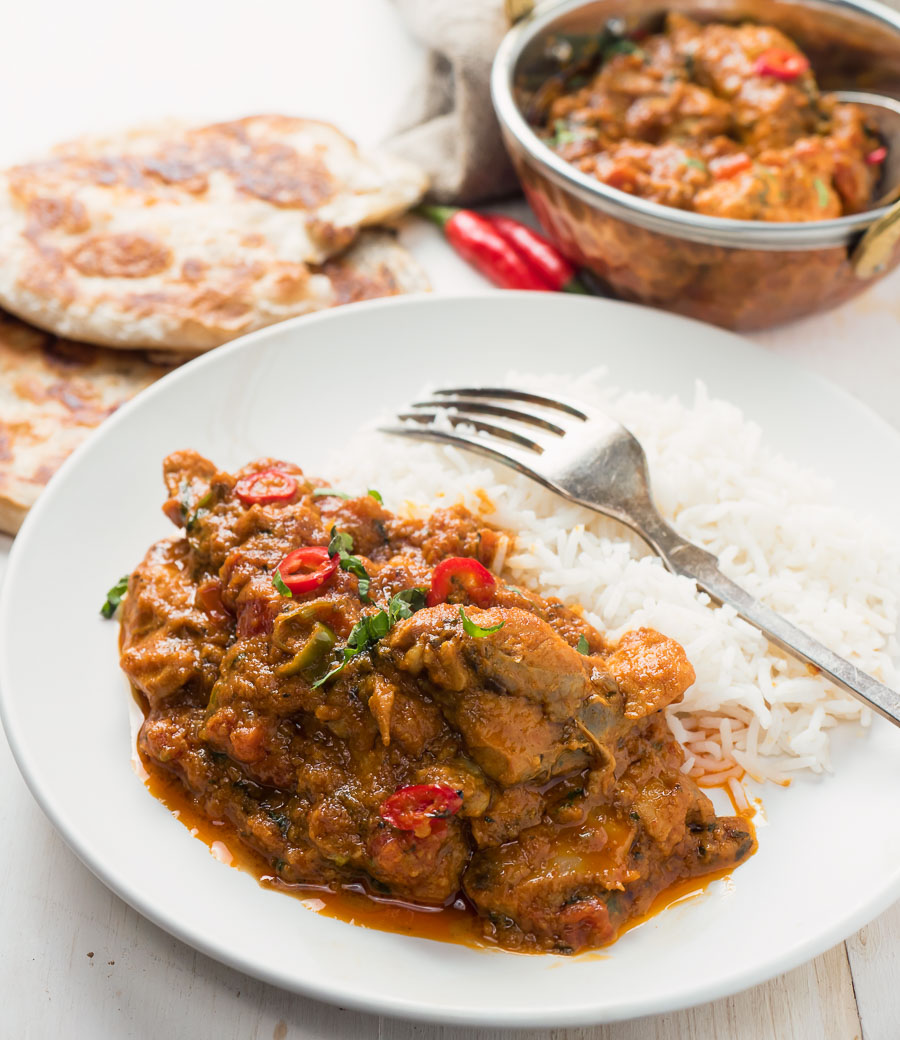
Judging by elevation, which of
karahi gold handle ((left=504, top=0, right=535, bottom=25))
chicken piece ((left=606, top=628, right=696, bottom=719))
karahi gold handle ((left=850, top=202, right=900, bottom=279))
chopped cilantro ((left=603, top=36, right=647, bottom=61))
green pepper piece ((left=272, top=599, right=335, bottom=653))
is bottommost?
chicken piece ((left=606, top=628, right=696, bottom=719))

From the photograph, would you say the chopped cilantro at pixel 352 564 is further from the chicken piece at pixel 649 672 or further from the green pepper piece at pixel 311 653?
the chicken piece at pixel 649 672

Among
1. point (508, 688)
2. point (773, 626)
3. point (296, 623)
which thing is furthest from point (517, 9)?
point (508, 688)

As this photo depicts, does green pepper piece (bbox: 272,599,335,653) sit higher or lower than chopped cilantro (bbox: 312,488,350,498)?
higher

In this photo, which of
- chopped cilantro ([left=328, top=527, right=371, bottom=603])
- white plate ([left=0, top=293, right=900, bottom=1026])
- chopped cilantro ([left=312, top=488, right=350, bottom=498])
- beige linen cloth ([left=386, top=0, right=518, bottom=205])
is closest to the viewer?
white plate ([left=0, top=293, right=900, bottom=1026])

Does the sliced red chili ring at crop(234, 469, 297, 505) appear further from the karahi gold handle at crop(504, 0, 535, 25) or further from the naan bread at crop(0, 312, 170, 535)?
the karahi gold handle at crop(504, 0, 535, 25)

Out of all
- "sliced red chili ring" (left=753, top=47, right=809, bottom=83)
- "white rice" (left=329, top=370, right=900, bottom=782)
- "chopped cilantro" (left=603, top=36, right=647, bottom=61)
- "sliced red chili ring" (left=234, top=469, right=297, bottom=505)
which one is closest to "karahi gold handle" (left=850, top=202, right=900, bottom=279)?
"white rice" (left=329, top=370, right=900, bottom=782)

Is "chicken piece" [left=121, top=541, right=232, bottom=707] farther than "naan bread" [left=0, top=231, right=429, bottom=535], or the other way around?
"naan bread" [left=0, top=231, right=429, bottom=535]

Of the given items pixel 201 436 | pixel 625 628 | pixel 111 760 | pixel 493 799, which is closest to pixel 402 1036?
pixel 493 799

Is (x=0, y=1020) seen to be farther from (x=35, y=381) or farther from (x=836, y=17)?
(x=836, y=17)
